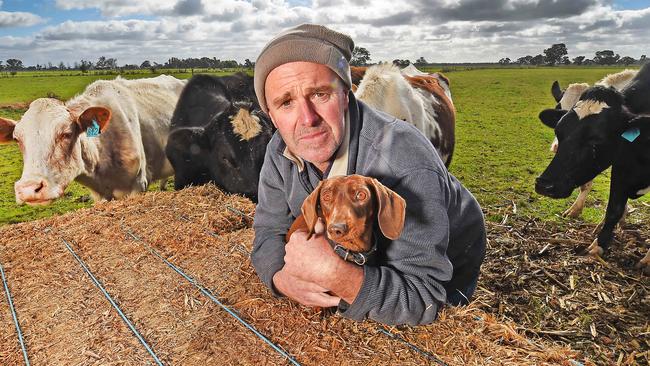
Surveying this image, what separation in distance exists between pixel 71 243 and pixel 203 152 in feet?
6.94

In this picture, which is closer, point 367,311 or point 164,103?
point 367,311

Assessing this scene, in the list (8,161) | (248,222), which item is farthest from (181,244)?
(8,161)

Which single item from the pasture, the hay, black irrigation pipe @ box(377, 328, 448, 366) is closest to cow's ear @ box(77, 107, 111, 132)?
the pasture

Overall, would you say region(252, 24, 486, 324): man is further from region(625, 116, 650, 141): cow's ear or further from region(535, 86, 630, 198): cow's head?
region(625, 116, 650, 141): cow's ear

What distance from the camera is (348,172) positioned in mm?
1999

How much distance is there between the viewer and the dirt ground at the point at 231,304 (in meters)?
2.12

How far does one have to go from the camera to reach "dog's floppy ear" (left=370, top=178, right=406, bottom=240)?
1.60 m

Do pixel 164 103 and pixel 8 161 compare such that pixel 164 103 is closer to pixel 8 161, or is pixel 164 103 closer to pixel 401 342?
pixel 401 342

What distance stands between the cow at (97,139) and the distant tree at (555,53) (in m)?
81.0

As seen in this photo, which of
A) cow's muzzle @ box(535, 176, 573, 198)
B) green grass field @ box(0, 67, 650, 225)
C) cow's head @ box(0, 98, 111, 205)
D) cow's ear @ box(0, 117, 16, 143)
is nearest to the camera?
cow's head @ box(0, 98, 111, 205)

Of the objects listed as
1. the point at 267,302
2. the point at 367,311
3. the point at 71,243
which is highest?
the point at 367,311

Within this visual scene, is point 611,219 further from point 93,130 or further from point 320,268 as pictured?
point 93,130

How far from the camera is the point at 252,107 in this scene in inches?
216

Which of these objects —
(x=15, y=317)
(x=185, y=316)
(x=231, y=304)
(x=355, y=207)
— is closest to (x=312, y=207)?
(x=355, y=207)
